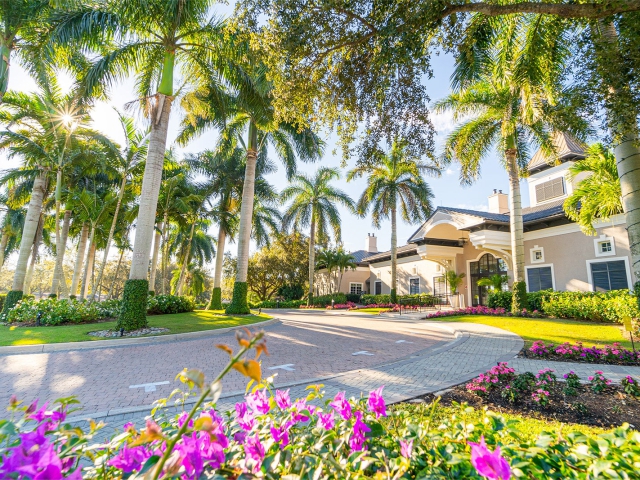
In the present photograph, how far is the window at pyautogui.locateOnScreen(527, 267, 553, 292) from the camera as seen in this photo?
16688mm

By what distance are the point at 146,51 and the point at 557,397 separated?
49.4 ft

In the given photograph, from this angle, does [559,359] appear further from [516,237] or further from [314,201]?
[314,201]

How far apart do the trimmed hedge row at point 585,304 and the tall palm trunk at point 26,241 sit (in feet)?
75.1

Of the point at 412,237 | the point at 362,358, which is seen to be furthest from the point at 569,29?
the point at 412,237

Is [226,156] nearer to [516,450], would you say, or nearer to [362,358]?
[362,358]

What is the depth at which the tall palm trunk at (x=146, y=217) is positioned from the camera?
33.0ft

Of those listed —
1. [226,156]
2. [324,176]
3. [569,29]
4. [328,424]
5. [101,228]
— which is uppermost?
[324,176]

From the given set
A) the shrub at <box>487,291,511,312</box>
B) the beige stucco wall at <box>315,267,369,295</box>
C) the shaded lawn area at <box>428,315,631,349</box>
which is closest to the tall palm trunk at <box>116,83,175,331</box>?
the shaded lawn area at <box>428,315,631,349</box>

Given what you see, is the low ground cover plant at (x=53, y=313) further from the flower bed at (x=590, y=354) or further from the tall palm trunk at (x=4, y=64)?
the flower bed at (x=590, y=354)

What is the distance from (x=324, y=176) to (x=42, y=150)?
1947 cm

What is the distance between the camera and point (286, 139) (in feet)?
60.1

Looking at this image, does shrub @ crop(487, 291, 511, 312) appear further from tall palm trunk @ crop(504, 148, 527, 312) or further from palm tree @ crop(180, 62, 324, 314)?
palm tree @ crop(180, 62, 324, 314)

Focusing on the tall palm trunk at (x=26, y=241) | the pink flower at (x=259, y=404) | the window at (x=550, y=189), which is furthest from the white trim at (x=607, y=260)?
the tall palm trunk at (x=26, y=241)

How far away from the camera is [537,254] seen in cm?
1748
